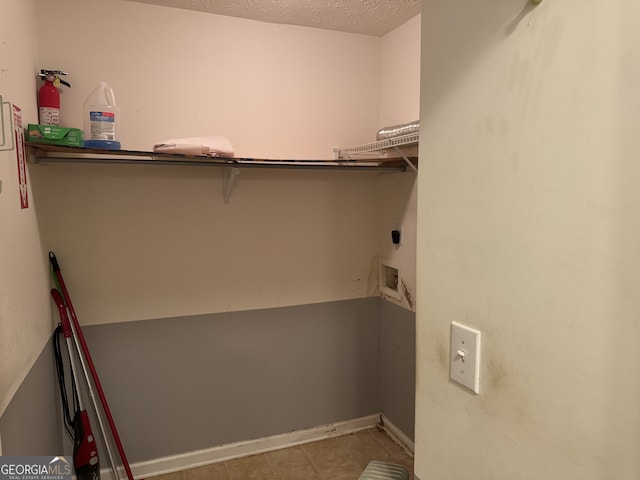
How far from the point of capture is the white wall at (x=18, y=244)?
131 centimetres

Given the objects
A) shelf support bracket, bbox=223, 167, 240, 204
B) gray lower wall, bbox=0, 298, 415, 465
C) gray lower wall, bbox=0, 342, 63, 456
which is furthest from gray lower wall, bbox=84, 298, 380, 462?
shelf support bracket, bbox=223, 167, 240, 204

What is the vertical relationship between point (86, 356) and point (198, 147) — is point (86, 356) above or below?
below

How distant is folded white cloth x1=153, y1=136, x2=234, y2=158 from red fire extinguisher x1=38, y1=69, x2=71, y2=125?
0.43 metres

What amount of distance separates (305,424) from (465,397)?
1.98 metres

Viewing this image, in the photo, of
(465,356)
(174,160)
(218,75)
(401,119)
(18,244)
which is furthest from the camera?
(401,119)

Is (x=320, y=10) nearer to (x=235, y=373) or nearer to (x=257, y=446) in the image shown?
(x=235, y=373)

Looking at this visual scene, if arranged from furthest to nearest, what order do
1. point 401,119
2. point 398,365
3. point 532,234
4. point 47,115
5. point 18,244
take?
point 398,365 → point 401,119 → point 47,115 → point 18,244 → point 532,234

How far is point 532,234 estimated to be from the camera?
73cm

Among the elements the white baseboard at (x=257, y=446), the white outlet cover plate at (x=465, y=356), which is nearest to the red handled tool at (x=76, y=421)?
the white baseboard at (x=257, y=446)

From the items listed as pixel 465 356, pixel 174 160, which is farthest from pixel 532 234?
pixel 174 160

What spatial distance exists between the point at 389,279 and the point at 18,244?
1.90 metres

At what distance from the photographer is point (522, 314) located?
0.75 meters

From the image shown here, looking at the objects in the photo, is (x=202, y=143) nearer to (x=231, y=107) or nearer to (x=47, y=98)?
(x=231, y=107)

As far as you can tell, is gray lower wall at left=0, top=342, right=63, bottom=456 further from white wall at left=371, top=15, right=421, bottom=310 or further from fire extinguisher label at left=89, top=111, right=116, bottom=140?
white wall at left=371, top=15, right=421, bottom=310
